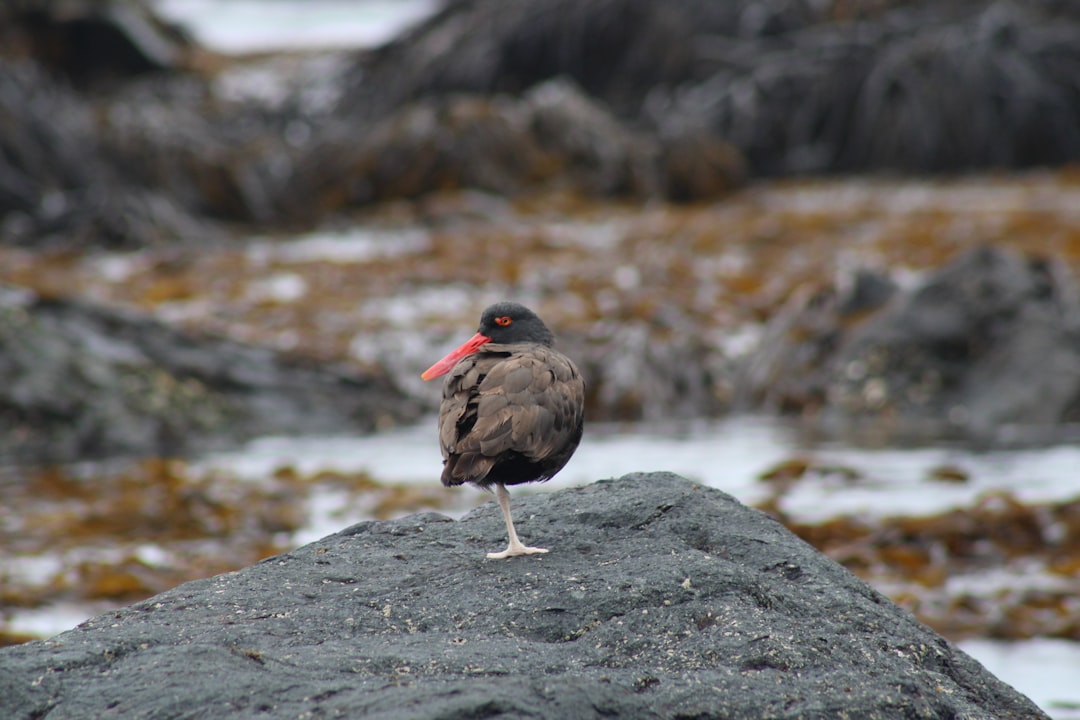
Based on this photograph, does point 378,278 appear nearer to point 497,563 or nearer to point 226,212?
point 226,212

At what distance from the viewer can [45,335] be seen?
303 inches

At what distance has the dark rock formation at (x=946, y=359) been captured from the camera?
7863 millimetres

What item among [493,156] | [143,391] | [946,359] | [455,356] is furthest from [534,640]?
[493,156]

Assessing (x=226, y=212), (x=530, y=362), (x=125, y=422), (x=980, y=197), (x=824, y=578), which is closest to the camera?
(x=824, y=578)

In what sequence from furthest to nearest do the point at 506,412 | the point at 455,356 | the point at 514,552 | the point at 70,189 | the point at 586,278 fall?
the point at 70,189 < the point at 586,278 < the point at 455,356 < the point at 506,412 < the point at 514,552

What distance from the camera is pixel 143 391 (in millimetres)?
7773

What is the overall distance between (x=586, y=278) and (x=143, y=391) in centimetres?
430

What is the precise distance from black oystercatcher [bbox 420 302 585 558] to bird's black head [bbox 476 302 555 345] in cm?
22

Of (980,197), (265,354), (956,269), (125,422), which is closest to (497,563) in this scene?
(125,422)

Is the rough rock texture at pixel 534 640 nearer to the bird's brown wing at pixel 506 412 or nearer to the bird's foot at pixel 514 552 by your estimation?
the bird's foot at pixel 514 552

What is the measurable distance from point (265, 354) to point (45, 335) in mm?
1489

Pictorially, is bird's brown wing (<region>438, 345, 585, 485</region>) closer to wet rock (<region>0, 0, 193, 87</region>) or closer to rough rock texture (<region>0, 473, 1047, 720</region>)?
rough rock texture (<region>0, 473, 1047, 720</region>)

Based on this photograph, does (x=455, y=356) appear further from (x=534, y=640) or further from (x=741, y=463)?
(x=741, y=463)

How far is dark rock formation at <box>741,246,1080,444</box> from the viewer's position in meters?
7.86
